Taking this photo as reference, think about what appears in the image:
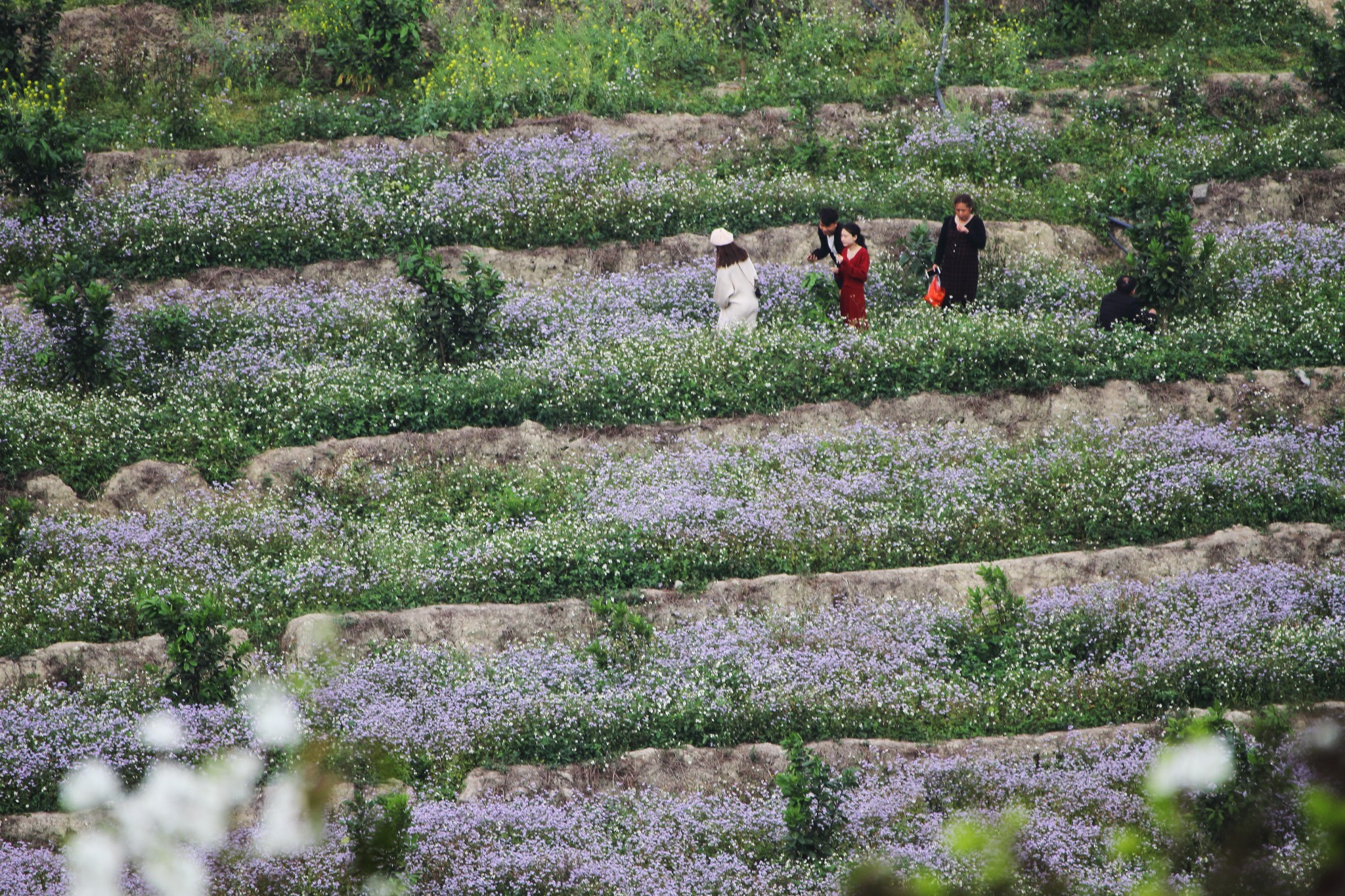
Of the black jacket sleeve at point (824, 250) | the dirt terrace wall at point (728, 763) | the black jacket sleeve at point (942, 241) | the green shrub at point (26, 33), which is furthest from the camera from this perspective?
the green shrub at point (26, 33)

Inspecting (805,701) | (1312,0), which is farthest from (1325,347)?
(1312,0)

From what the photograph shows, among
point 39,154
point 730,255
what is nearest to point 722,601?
point 730,255

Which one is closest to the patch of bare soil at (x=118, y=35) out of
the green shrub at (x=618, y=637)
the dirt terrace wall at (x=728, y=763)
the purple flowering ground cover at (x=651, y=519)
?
the purple flowering ground cover at (x=651, y=519)

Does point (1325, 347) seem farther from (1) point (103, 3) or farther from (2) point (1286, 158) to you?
(1) point (103, 3)

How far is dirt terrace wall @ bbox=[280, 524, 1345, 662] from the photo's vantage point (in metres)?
12.6

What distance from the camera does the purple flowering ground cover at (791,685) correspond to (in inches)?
441

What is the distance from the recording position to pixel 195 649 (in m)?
11.5

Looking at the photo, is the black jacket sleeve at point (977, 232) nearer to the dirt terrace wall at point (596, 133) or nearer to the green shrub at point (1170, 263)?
the green shrub at point (1170, 263)

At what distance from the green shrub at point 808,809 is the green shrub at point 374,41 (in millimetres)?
16503

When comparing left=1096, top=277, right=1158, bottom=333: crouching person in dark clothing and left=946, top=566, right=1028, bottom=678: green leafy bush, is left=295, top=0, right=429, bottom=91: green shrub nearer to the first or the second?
left=1096, top=277, right=1158, bottom=333: crouching person in dark clothing

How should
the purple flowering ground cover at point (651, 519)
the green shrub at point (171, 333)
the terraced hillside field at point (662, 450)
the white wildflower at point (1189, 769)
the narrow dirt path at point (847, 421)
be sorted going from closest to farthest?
1. the white wildflower at point (1189, 769)
2. the terraced hillside field at point (662, 450)
3. the purple flowering ground cover at point (651, 519)
4. the narrow dirt path at point (847, 421)
5. the green shrub at point (171, 333)

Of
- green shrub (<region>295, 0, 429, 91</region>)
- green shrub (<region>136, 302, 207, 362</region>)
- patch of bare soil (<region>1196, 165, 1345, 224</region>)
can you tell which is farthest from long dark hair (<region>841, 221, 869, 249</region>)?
green shrub (<region>295, 0, 429, 91</region>)

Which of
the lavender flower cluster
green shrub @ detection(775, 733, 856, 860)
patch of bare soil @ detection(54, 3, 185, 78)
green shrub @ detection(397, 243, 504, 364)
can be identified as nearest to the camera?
green shrub @ detection(775, 733, 856, 860)

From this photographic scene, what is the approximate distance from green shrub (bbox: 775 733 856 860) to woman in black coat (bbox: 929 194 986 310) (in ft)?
31.7
